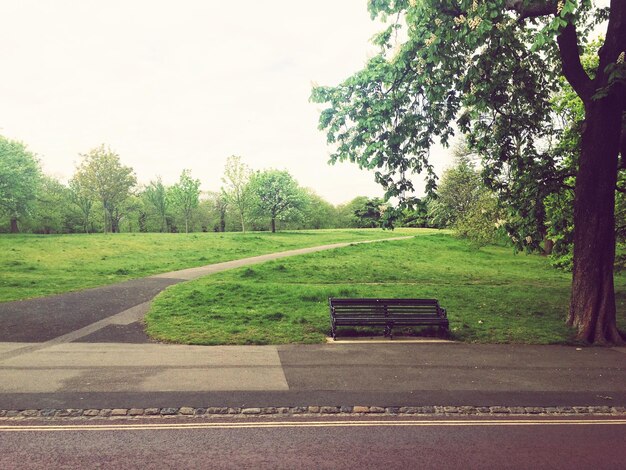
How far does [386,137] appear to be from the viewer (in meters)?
10.3

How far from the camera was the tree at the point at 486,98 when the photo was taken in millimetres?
9516

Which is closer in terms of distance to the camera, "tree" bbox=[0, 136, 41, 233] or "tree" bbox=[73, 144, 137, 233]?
"tree" bbox=[0, 136, 41, 233]

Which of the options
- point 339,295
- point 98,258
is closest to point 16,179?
point 98,258

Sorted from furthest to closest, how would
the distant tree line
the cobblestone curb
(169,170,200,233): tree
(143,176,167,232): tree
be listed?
(143,176,167,232): tree
(169,170,200,233): tree
the distant tree line
the cobblestone curb

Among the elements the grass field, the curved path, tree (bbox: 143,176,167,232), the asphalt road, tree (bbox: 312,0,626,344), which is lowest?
the asphalt road

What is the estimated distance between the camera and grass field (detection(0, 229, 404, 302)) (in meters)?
17.8

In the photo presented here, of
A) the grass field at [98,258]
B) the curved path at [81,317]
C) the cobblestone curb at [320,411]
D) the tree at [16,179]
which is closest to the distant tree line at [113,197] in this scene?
the tree at [16,179]

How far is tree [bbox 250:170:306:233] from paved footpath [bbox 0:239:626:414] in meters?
45.6

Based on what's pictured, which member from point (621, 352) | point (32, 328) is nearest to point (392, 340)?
point (621, 352)

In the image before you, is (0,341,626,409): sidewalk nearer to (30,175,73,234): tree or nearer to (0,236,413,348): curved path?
(0,236,413,348): curved path

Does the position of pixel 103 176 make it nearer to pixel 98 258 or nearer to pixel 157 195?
pixel 157 195

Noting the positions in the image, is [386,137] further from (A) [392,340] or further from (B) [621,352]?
(B) [621,352]

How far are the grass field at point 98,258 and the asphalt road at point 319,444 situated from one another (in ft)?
39.7

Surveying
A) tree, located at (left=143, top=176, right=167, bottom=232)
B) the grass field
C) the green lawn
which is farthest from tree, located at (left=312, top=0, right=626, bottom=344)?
tree, located at (left=143, top=176, right=167, bottom=232)
